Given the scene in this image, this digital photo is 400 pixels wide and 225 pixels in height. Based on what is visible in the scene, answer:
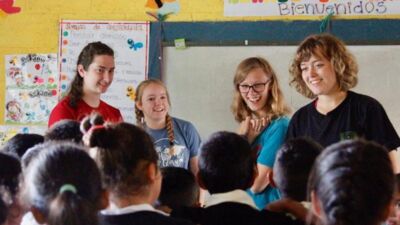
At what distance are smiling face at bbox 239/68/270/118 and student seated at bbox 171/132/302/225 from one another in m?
0.69

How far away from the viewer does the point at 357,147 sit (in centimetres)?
114

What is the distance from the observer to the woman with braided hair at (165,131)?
2.60m

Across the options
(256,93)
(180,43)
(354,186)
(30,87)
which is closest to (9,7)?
(30,87)

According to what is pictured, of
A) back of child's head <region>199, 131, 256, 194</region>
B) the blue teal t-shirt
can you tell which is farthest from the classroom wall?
back of child's head <region>199, 131, 256, 194</region>

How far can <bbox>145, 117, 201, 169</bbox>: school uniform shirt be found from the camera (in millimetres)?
2594

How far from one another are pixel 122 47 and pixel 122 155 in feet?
7.26

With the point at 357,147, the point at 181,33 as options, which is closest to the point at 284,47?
the point at 181,33

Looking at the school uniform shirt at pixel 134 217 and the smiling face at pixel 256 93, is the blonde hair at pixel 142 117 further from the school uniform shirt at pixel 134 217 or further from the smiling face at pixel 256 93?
the school uniform shirt at pixel 134 217

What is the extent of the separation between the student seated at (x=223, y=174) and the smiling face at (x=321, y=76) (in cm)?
59

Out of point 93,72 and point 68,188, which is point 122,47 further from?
point 68,188

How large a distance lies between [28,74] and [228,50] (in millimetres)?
1358

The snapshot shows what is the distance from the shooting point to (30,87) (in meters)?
3.66

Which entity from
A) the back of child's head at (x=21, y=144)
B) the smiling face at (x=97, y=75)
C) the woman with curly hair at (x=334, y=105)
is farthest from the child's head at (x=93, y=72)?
the woman with curly hair at (x=334, y=105)

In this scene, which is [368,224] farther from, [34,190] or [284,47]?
[284,47]
